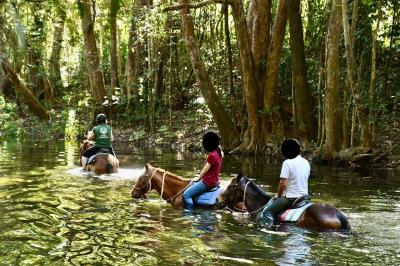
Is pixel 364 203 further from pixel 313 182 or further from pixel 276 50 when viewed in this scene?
pixel 276 50

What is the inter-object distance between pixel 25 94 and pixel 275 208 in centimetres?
3029

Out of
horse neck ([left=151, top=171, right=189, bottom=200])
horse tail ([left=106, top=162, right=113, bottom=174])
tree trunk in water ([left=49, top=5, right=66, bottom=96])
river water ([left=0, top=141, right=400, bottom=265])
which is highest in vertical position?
tree trunk in water ([left=49, top=5, right=66, bottom=96])

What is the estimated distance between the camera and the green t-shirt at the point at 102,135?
16422 mm

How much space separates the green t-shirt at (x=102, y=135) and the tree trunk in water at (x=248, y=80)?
7.76m

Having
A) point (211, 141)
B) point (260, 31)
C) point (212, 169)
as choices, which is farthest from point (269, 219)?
point (260, 31)

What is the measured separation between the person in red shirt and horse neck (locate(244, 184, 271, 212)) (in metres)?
0.79

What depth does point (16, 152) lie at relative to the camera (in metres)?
23.8

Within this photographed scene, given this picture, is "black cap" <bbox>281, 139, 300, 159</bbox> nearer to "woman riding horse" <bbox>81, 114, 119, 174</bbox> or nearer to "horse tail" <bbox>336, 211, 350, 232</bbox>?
"horse tail" <bbox>336, 211, 350, 232</bbox>

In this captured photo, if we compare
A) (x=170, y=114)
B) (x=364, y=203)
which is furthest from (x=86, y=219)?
Result: (x=170, y=114)

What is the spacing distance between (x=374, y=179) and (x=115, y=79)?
2415 centimetres

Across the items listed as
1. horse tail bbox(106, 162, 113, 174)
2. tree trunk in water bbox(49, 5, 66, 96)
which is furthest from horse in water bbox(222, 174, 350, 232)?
tree trunk in water bbox(49, 5, 66, 96)

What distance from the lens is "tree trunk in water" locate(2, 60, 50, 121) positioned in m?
34.6

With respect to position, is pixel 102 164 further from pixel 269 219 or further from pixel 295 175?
pixel 295 175

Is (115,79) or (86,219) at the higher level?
(115,79)
